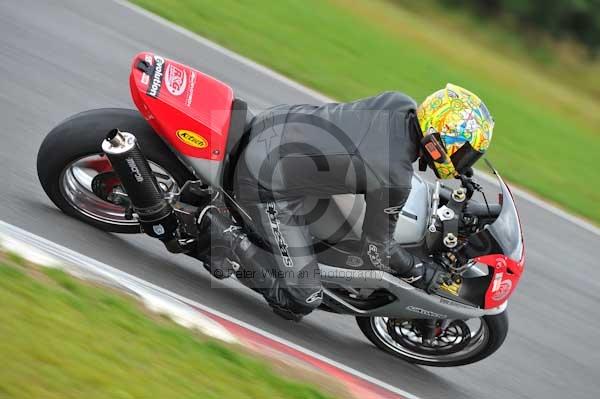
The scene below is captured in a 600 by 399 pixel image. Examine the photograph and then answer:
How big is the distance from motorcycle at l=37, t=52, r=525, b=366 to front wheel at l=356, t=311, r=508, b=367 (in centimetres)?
2

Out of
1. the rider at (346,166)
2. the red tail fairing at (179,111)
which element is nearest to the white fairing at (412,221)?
the rider at (346,166)

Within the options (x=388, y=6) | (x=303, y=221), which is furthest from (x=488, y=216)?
(x=388, y=6)

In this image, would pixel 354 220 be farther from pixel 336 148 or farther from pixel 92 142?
pixel 92 142

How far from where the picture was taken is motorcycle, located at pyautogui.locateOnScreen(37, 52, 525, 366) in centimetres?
535

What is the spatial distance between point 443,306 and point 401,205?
35.8 inches

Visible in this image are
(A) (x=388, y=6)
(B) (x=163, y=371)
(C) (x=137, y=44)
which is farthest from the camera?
(A) (x=388, y=6)

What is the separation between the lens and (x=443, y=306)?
562 centimetres

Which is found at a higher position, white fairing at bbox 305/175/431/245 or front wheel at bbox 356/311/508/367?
white fairing at bbox 305/175/431/245

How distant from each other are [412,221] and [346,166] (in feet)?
2.49

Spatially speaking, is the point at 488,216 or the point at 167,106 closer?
the point at 167,106

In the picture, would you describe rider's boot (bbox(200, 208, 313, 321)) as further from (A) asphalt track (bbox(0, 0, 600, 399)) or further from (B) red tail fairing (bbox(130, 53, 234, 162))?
(B) red tail fairing (bbox(130, 53, 234, 162))

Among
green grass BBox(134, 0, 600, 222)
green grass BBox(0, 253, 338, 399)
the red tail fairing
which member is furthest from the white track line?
green grass BBox(134, 0, 600, 222)

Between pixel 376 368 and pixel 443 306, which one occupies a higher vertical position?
pixel 443 306

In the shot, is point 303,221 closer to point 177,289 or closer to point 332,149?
point 332,149
